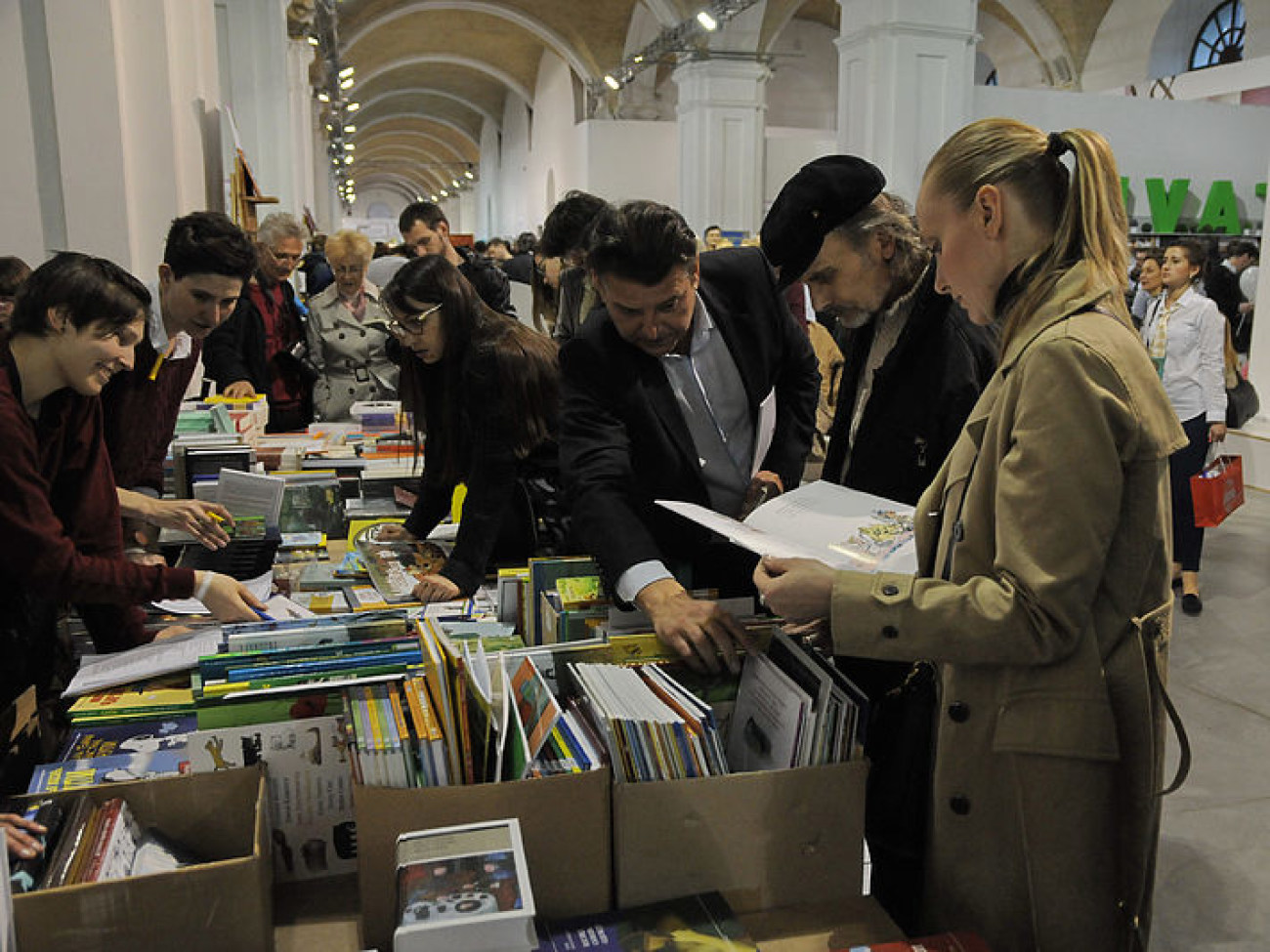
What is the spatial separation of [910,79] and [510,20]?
485 inches

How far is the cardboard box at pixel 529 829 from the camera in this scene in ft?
4.16

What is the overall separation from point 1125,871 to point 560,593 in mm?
955

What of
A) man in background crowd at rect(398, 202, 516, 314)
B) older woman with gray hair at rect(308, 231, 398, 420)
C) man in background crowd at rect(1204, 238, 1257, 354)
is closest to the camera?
older woman with gray hair at rect(308, 231, 398, 420)

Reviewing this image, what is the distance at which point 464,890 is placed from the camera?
112cm

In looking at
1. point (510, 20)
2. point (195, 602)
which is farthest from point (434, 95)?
point (195, 602)

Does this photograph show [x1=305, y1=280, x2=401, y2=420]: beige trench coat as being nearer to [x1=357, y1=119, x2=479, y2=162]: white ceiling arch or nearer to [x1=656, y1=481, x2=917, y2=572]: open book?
[x1=656, y1=481, x2=917, y2=572]: open book

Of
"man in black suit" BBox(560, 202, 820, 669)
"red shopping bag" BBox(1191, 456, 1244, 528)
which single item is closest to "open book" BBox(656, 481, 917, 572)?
"man in black suit" BBox(560, 202, 820, 669)

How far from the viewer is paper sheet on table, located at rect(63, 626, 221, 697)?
194 cm

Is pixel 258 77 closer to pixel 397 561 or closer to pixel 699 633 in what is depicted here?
pixel 397 561

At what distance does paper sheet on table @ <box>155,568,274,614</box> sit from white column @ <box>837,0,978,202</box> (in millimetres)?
7885

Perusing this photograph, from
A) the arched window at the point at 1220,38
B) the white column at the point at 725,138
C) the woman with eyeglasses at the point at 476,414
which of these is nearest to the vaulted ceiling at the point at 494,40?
the white column at the point at 725,138

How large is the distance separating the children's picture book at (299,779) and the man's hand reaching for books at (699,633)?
49 centimetres

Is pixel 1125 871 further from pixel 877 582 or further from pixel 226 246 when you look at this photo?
pixel 226 246

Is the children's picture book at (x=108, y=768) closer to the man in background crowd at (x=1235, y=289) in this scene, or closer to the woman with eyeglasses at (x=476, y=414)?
the woman with eyeglasses at (x=476, y=414)
